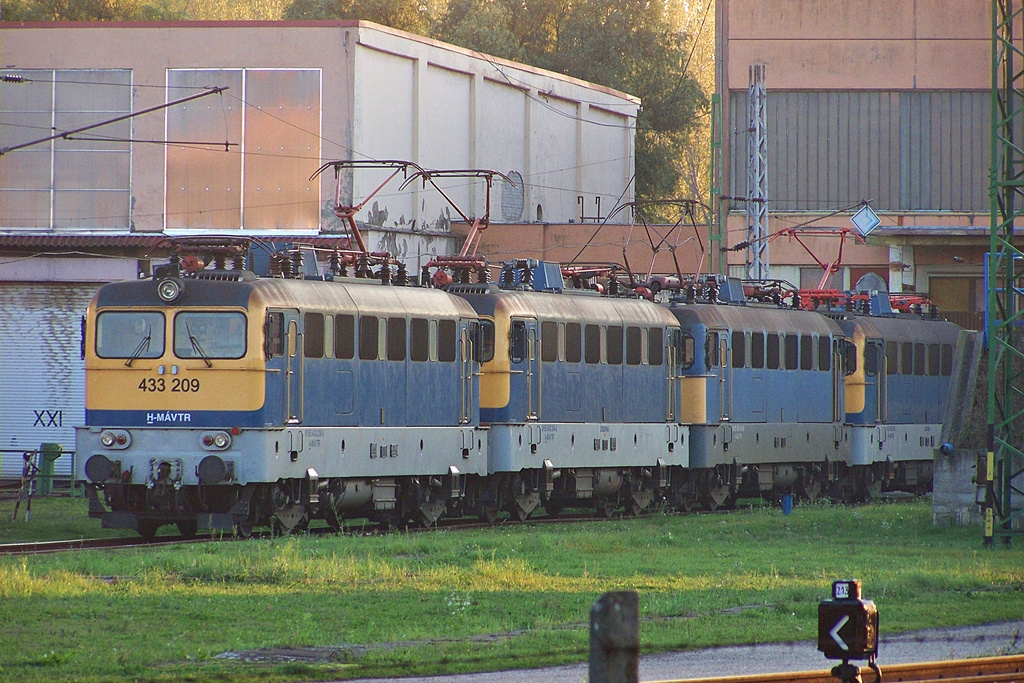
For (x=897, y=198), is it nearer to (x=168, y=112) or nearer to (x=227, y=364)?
(x=168, y=112)

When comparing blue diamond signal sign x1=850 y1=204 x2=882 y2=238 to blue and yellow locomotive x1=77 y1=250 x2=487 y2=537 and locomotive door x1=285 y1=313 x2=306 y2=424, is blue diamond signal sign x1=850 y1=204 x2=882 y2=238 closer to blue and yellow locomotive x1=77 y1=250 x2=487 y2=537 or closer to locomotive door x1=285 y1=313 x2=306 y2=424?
blue and yellow locomotive x1=77 y1=250 x2=487 y2=537

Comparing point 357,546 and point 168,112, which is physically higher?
point 168,112

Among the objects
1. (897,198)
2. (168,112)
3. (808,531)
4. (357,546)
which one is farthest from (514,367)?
(897,198)

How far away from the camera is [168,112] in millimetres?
43188

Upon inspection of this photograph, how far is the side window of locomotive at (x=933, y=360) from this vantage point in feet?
131

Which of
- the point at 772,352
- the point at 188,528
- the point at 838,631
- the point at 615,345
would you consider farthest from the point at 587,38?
the point at 838,631

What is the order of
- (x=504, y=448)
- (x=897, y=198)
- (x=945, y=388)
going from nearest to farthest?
1. (x=504, y=448)
2. (x=945, y=388)
3. (x=897, y=198)

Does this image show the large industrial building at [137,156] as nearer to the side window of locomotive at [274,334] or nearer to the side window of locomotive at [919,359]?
the side window of locomotive at [919,359]

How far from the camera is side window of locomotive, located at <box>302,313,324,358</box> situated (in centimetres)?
2292

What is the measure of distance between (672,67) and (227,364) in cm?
5367

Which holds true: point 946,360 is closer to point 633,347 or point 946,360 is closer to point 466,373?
point 633,347

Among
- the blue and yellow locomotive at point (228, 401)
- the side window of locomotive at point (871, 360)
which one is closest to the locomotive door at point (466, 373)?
the blue and yellow locomotive at point (228, 401)

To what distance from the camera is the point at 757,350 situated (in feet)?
108

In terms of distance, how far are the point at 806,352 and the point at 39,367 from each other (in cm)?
1900
